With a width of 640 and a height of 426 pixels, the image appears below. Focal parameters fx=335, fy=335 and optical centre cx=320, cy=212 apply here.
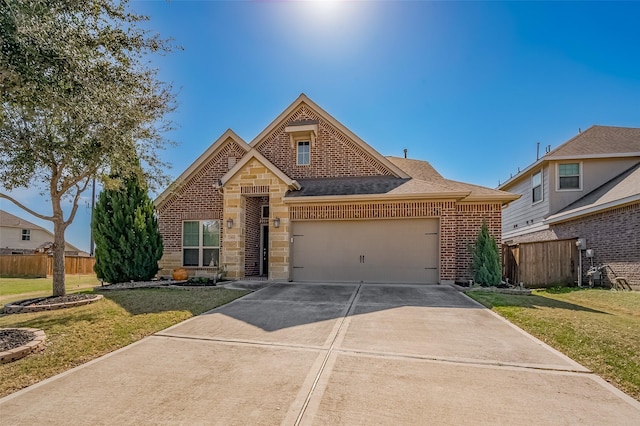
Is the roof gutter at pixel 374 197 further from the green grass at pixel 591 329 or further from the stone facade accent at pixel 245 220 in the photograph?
the green grass at pixel 591 329

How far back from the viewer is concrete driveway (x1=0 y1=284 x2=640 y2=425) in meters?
3.18

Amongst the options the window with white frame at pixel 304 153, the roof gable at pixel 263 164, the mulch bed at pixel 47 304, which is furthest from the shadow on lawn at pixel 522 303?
the mulch bed at pixel 47 304

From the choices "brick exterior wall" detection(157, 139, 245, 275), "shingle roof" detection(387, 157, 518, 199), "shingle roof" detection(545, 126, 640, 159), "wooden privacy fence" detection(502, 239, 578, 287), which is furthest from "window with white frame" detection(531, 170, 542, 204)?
"brick exterior wall" detection(157, 139, 245, 275)

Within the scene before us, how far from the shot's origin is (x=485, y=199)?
11.7m

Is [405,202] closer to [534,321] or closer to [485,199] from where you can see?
[485,199]

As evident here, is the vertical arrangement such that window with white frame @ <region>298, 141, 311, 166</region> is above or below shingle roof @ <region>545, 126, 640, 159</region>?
below

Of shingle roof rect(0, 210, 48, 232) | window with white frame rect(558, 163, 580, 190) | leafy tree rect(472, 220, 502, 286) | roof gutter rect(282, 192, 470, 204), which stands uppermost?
window with white frame rect(558, 163, 580, 190)

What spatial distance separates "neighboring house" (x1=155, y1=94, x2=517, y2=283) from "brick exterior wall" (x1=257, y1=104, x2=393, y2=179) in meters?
0.04

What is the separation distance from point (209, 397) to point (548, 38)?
44.8 ft

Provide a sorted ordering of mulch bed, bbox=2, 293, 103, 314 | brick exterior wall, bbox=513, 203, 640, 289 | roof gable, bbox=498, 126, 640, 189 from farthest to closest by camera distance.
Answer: roof gable, bbox=498, 126, 640, 189 < brick exterior wall, bbox=513, 203, 640, 289 < mulch bed, bbox=2, 293, 103, 314

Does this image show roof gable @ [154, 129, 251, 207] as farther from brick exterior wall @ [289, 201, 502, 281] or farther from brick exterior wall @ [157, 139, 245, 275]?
brick exterior wall @ [289, 201, 502, 281]

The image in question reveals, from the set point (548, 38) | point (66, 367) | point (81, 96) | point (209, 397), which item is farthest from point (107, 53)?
point (548, 38)

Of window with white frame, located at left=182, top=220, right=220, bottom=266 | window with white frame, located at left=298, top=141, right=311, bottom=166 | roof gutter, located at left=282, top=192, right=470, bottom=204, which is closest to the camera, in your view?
roof gutter, located at left=282, top=192, right=470, bottom=204

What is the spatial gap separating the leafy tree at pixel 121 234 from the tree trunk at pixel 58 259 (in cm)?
283
